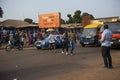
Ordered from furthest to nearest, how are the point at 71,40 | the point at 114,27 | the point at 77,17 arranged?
the point at 77,17
the point at 114,27
the point at 71,40

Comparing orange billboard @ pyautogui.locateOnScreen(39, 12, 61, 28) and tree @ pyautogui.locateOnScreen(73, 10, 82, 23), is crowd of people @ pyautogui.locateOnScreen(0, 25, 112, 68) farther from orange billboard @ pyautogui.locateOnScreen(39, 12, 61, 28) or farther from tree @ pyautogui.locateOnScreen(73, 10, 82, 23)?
tree @ pyautogui.locateOnScreen(73, 10, 82, 23)

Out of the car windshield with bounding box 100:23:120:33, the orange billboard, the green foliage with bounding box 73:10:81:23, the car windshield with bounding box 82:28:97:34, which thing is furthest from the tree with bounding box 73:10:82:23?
the car windshield with bounding box 100:23:120:33

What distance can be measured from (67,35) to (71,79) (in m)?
9.55

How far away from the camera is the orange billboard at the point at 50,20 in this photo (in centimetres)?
3853

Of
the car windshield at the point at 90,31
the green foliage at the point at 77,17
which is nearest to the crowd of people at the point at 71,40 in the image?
the car windshield at the point at 90,31

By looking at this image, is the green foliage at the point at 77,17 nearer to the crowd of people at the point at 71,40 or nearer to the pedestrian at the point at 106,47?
the crowd of people at the point at 71,40

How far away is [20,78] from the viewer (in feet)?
29.0

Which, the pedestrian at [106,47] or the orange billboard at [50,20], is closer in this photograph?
the pedestrian at [106,47]

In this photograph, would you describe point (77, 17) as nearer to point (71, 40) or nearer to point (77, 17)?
point (77, 17)

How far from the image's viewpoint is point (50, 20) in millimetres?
39719

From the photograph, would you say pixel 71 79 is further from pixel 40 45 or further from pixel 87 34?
pixel 87 34

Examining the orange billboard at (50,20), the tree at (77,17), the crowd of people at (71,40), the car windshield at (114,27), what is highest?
the tree at (77,17)

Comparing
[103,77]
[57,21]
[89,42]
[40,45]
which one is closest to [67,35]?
[40,45]

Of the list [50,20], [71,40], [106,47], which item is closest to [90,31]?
[71,40]
